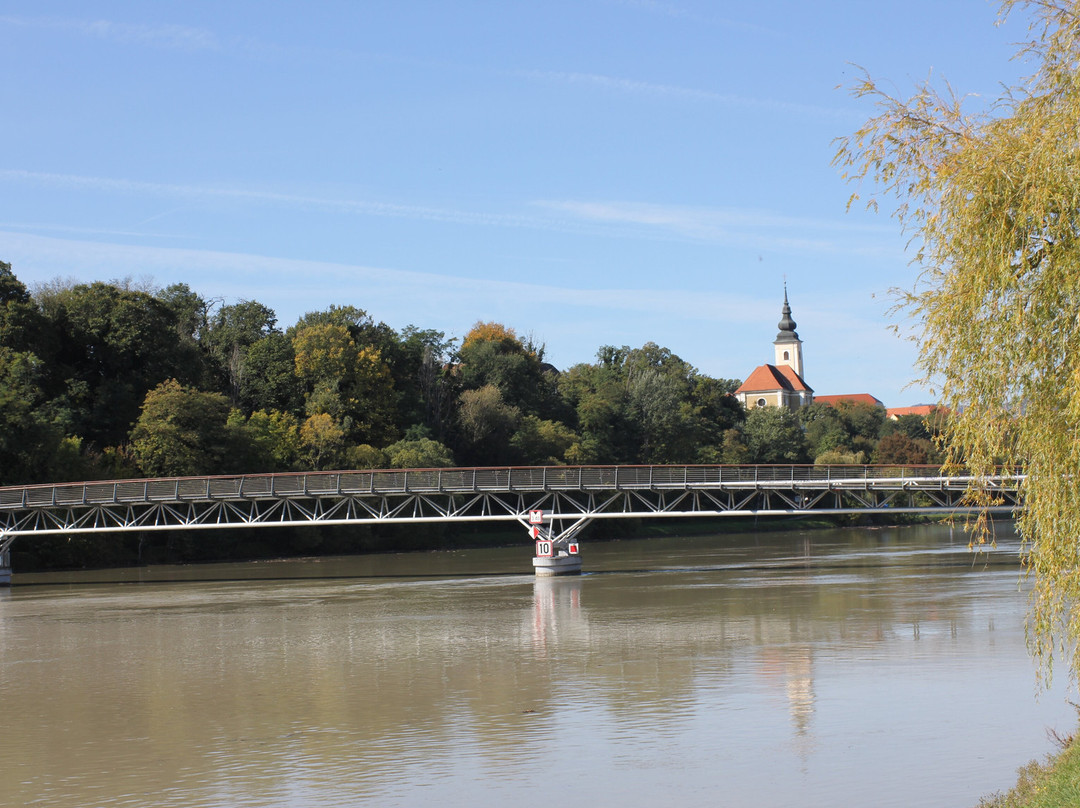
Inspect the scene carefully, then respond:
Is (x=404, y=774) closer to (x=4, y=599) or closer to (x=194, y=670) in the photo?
(x=194, y=670)

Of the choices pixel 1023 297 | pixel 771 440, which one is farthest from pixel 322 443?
pixel 1023 297

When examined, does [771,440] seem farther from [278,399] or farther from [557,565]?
[557,565]

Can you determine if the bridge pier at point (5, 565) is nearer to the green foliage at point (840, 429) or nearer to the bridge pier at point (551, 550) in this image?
the bridge pier at point (551, 550)

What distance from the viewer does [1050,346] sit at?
11.6 metres

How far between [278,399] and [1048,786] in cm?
7756

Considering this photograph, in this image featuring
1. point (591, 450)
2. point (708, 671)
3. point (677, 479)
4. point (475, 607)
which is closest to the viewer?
point (708, 671)

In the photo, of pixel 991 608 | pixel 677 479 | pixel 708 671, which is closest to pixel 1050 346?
pixel 708 671

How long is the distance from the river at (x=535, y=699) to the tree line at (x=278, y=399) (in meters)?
26.6

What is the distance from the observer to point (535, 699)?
20797 mm

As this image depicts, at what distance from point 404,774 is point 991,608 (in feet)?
74.6

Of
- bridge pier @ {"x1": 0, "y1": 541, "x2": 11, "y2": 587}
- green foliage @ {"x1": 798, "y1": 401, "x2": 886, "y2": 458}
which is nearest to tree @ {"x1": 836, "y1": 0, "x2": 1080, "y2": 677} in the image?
bridge pier @ {"x1": 0, "y1": 541, "x2": 11, "y2": 587}

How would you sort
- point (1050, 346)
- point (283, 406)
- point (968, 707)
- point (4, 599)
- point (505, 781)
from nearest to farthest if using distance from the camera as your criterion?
point (1050, 346), point (505, 781), point (968, 707), point (4, 599), point (283, 406)

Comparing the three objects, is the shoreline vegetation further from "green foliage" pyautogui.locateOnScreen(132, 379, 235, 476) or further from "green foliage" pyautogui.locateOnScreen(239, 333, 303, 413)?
"green foliage" pyautogui.locateOnScreen(239, 333, 303, 413)

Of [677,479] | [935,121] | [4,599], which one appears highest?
[935,121]
